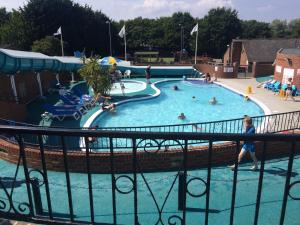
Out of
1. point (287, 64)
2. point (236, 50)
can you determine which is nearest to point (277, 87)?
point (287, 64)

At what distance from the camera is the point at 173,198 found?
770 cm

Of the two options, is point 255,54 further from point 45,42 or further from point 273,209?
point 273,209

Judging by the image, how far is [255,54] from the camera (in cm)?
4297

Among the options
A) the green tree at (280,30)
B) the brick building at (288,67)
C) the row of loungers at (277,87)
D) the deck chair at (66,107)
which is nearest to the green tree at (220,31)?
the green tree at (280,30)

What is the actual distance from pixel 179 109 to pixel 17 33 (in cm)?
4142

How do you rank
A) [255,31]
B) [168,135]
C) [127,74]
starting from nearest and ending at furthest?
1. [168,135]
2. [127,74]
3. [255,31]

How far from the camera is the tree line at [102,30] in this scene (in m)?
50.8

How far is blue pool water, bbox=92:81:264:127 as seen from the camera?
18.0 meters

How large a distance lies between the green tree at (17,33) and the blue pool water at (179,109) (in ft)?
116

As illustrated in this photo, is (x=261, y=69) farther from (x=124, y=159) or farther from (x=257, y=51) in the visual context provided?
(x=124, y=159)

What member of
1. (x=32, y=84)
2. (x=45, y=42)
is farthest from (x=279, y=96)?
(x=45, y=42)

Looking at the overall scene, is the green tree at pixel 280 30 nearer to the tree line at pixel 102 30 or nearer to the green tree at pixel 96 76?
the tree line at pixel 102 30

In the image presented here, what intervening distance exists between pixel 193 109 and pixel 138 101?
4.67 m

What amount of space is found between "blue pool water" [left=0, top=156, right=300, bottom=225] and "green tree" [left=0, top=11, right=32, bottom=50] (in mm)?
47247
